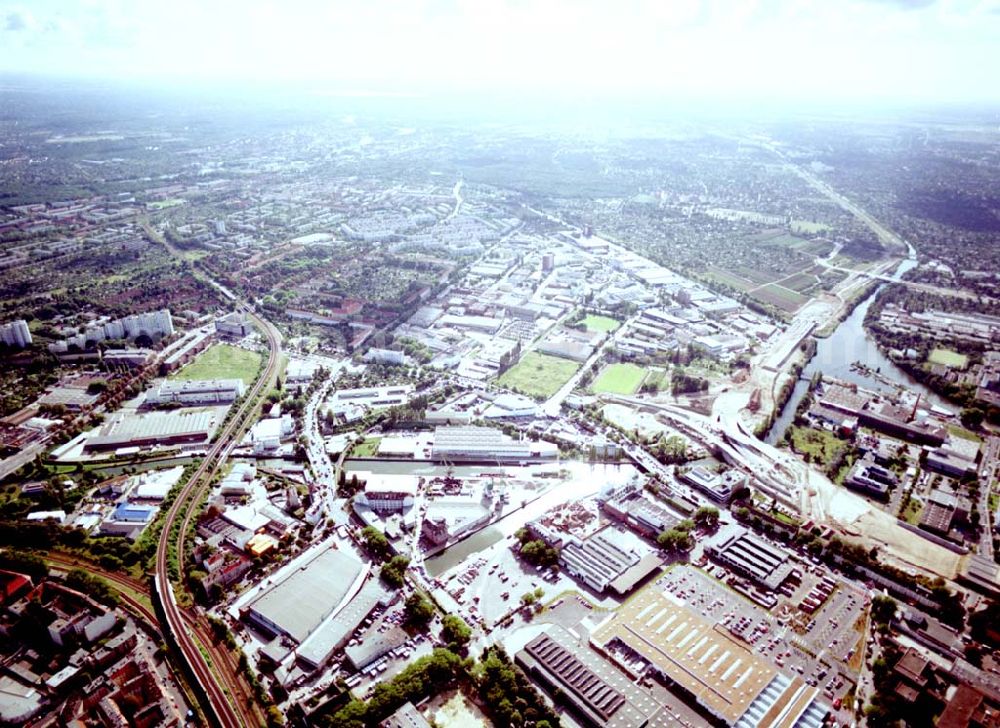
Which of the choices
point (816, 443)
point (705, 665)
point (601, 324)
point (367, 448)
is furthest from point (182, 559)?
point (601, 324)

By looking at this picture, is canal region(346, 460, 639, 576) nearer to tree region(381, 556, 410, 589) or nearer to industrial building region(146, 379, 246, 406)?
tree region(381, 556, 410, 589)

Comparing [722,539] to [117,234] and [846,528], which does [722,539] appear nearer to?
[846,528]

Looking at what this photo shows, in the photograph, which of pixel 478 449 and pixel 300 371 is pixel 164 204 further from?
pixel 478 449

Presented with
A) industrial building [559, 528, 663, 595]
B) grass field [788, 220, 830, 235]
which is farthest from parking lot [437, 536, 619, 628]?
grass field [788, 220, 830, 235]

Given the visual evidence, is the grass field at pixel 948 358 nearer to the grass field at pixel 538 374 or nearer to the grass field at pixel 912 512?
the grass field at pixel 912 512

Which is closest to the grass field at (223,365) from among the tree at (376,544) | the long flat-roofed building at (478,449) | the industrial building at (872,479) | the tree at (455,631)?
the long flat-roofed building at (478,449)

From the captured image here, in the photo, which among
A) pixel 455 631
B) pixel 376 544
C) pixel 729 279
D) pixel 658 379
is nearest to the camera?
pixel 455 631

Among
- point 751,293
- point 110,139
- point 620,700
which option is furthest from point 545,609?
point 110,139
